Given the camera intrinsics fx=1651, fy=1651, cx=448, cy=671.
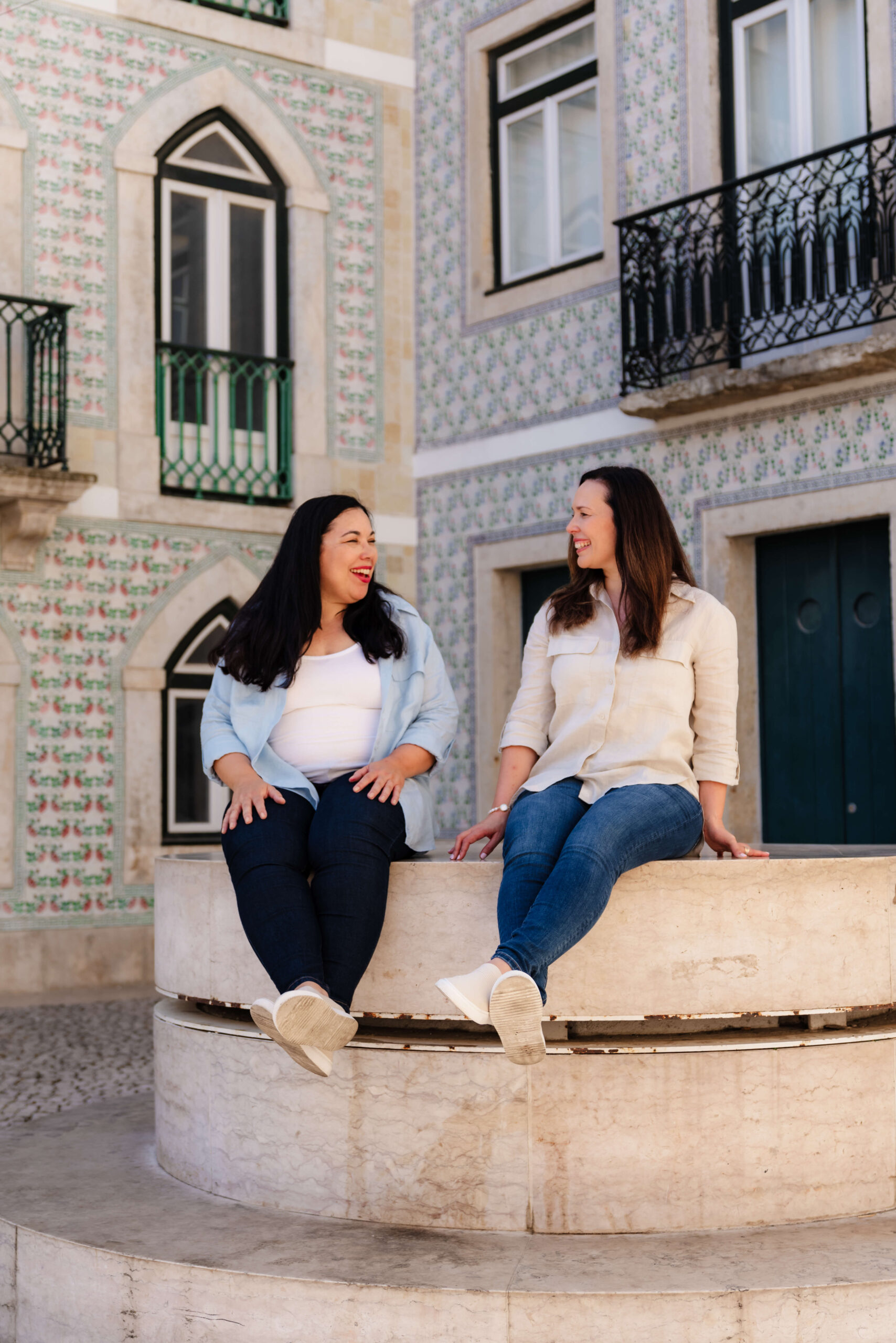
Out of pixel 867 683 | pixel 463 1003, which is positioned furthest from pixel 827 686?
pixel 463 1003

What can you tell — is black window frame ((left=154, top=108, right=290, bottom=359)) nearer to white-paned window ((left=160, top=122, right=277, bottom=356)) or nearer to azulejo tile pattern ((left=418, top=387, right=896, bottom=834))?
white-paned window ((left=160, top=122, right=277, bottom=356))

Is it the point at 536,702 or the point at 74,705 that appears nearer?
the point at 536,702

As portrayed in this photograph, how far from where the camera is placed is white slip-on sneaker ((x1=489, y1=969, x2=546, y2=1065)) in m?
3.53

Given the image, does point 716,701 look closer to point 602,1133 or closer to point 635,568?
point 635,568

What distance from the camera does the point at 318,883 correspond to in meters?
4.07

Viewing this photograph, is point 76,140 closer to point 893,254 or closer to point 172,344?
point 172,344

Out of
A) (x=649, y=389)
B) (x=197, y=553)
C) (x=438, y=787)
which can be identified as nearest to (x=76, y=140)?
(x=197, y=553)

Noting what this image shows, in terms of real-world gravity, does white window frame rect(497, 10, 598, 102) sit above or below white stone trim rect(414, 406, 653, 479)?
above

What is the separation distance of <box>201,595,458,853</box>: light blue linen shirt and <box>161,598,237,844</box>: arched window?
763cm

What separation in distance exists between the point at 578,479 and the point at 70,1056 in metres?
5.48

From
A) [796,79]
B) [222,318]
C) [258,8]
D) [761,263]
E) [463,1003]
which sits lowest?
[463,1003]

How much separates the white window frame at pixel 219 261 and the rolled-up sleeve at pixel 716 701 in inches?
348

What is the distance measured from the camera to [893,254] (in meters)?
9.37

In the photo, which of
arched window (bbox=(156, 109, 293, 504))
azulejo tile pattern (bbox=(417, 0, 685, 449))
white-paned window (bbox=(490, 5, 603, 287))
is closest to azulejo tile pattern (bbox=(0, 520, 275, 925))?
arched window (bbox=(156, 109, 293, 504))
